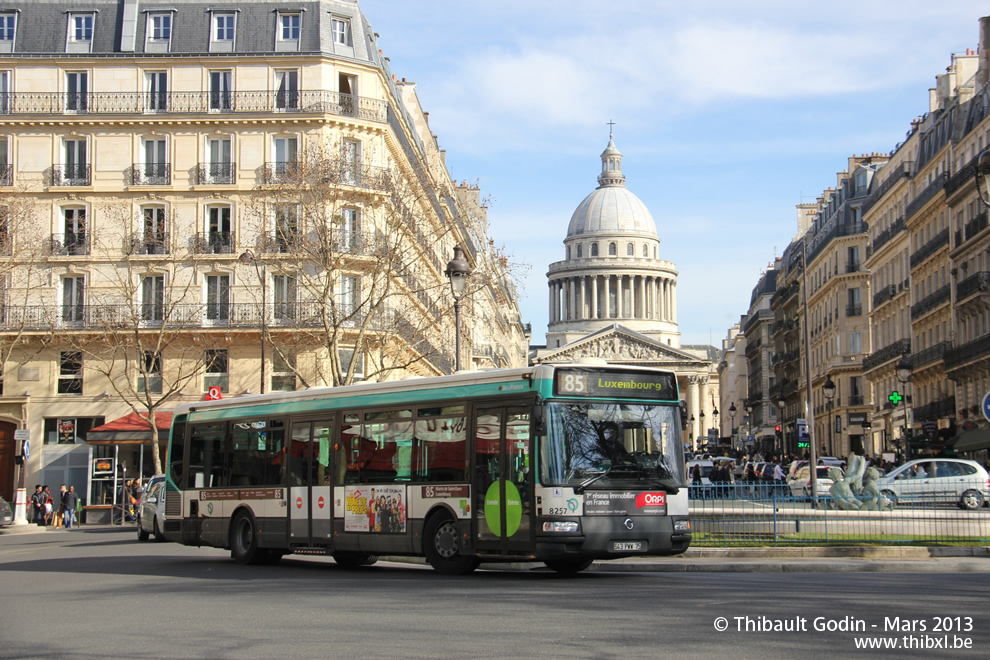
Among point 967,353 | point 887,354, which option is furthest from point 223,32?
point 887,354

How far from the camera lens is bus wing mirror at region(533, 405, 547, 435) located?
49.8 ft

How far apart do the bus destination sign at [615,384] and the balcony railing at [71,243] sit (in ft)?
97.4

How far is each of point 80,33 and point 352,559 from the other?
29041 millimetres

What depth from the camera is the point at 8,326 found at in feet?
135

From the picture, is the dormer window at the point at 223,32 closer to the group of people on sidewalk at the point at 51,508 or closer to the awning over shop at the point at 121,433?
the awning over shop at the point at 121,433

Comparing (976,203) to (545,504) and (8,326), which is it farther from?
(545,504)

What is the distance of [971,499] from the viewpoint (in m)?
29.2

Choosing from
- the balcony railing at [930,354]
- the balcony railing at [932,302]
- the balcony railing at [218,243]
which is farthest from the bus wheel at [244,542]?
the balcony railing at [932,302]

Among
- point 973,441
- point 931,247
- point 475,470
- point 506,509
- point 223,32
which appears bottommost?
point 506,509

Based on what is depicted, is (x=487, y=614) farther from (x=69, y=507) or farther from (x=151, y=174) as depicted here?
(x=151, y=174)

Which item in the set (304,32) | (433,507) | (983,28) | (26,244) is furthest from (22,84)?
(983,28)

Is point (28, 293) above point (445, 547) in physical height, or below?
above

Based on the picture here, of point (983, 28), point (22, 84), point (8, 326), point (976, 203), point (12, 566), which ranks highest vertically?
point (983, 28)

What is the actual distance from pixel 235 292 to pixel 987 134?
2521 cm
